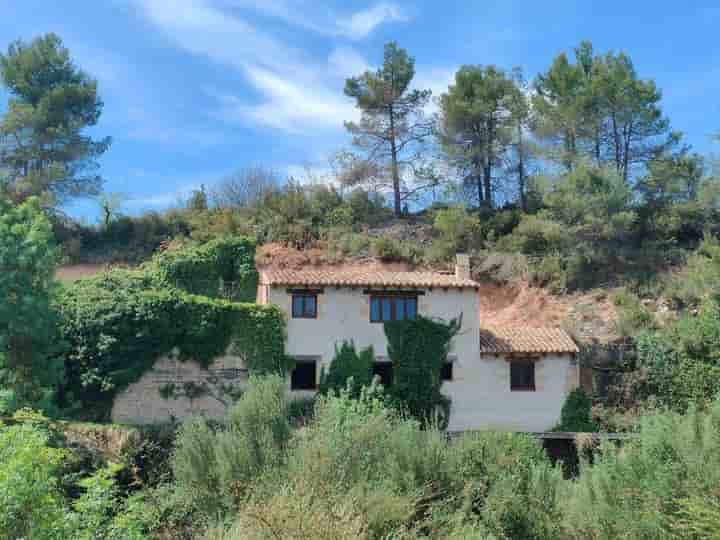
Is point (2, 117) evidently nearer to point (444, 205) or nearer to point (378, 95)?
point (378, 95)

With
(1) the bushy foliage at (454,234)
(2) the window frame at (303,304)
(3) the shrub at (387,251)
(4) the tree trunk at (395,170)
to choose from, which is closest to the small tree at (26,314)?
(2) the window frame at (303,304)

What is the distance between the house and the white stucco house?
3cm

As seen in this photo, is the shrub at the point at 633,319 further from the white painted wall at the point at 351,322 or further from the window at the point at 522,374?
the white painted wall at the point at 351,322

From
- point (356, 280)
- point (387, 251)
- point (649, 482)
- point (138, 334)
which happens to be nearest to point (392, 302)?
point (356, 280)

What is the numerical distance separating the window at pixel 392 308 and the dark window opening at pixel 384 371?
57.5 inches

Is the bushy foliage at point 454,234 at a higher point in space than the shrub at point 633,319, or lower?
higher

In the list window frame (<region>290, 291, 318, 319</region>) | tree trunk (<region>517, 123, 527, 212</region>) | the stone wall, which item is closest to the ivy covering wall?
the stone wall

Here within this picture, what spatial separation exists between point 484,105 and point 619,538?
30.0 metres

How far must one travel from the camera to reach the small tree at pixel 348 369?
977 inches

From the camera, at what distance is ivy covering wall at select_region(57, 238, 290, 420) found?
23438mm

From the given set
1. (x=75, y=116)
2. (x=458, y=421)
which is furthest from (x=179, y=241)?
(x=458, y=421)

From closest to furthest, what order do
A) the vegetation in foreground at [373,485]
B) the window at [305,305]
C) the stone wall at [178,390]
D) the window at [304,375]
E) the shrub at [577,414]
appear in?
the vegetation in foreground at [373,485] < the stone wall at [178,390] < the shrub at [577,414] < the window at [304,375] < the window at [305,305]

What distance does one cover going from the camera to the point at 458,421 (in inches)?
989

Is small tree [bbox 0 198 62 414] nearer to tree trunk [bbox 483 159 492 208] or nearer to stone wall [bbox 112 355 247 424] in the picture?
stone wall [bbox 112 355 247 424]
